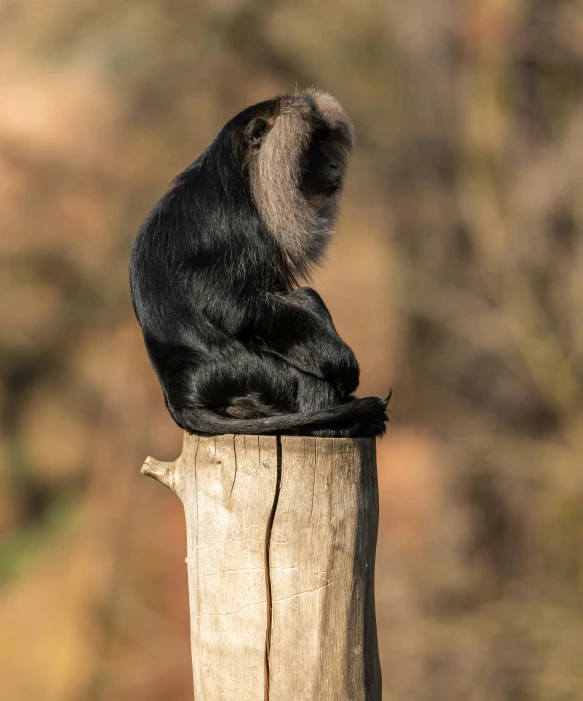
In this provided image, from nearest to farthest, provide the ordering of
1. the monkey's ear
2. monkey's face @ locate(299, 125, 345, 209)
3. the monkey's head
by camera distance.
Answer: the monkey's head < the monkey's ear < monkey's face @ locate(299, 125, 345, 209)

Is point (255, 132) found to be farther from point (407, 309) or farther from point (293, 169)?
point (407, 309)

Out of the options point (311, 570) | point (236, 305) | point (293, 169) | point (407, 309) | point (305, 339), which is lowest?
point (311, 570)

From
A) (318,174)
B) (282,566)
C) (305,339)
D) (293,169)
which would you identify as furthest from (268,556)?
(318,174)

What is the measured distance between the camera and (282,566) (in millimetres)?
3088

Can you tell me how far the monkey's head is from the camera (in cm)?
382

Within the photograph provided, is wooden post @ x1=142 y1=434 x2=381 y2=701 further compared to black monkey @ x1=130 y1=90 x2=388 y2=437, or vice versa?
black monkey @ x1=130 y1=90 x2=388 y2=437

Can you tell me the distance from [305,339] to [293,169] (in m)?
0.80

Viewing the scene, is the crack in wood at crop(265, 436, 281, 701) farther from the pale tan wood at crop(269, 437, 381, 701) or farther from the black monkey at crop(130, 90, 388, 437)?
the black monkey at crop(130, 90, 388, 437)

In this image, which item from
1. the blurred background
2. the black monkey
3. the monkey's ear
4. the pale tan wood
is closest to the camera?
the pale tan wood

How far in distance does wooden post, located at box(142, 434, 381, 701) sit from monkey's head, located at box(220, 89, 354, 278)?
3.50 feet

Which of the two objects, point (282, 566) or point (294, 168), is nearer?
point (282, 566)

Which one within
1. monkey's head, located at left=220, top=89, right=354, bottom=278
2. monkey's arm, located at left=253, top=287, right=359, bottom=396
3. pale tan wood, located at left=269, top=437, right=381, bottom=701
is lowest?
pale tan wood, located at left=269, top=437, right=381, bottom=701

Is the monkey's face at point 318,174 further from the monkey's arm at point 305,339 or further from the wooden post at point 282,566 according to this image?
the wooden post at point 282,566

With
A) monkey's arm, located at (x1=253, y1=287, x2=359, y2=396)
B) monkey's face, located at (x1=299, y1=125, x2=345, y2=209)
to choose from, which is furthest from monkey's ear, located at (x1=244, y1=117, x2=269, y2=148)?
monkey's arm, located at (x1=253, y1=287, x2=359, y2=396)
